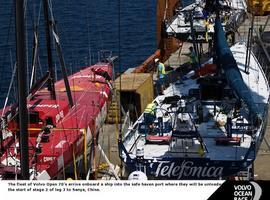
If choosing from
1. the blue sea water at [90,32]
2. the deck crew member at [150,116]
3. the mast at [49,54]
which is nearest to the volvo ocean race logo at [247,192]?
the deck crew member at [150,116]

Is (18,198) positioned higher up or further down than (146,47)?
higher up

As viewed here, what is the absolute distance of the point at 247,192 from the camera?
7.72m

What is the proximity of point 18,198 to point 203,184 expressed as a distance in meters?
2.09

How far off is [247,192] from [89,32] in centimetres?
4036

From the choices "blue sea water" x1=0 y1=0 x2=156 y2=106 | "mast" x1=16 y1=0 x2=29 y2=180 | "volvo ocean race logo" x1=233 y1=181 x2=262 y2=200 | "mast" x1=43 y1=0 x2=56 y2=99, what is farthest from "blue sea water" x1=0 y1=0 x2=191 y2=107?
"volvo ocean race logo" x1=233 y1=181 x2=262 y2=200

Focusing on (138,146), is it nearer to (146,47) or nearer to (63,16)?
(146,47)

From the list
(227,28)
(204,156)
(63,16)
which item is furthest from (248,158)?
(63,16)

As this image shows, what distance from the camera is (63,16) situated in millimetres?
53312

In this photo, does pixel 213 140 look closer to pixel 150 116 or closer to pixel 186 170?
pixel 186 170

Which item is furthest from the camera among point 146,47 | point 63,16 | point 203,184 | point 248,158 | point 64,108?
point 63,16

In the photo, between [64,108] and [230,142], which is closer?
[230,142]

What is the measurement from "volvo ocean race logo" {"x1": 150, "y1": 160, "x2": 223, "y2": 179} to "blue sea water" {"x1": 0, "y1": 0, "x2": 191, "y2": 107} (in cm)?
1792

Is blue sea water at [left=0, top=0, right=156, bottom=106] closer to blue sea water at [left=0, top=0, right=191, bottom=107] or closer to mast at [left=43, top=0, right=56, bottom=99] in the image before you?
blue sea water at [left=0, top=0, right=191, bottom=107]

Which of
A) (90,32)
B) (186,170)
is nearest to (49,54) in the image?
(186,170)
